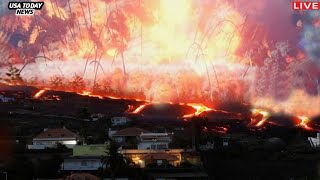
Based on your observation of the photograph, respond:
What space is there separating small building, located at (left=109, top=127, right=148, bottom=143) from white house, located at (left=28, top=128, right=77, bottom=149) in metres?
3.67

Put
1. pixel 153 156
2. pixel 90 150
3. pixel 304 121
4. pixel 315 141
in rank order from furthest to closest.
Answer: pixel 304 121 < pixel 315 141 < pixel 153 156 < pixel 90 150

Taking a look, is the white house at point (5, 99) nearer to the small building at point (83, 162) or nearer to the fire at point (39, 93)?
the fire at point (39, 93)

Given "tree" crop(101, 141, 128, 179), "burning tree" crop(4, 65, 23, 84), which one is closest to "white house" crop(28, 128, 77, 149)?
"tree" crop(101, 141, 128, 179)

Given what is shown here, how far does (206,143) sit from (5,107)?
2068 cm

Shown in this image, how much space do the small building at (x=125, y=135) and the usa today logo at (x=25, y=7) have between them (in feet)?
49.5

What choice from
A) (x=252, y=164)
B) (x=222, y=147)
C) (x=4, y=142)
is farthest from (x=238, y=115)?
(x=4, y=142)

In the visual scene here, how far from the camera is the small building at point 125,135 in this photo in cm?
5084

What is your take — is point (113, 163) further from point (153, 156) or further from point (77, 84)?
point (77, 84)

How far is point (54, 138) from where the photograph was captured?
4850cm

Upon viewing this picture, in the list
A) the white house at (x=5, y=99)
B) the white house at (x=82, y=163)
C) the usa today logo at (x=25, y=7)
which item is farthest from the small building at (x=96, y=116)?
the white house at (x=82, y=163)

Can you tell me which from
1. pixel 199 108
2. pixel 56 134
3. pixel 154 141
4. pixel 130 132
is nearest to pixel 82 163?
pixel 154 141

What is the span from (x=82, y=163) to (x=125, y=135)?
13.9 m

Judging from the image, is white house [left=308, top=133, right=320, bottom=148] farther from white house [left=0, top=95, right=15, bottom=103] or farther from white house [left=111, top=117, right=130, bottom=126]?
white house [left=0, top=95, right=15, bottom=103]

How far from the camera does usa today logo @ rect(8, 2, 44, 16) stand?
57.8 metres
